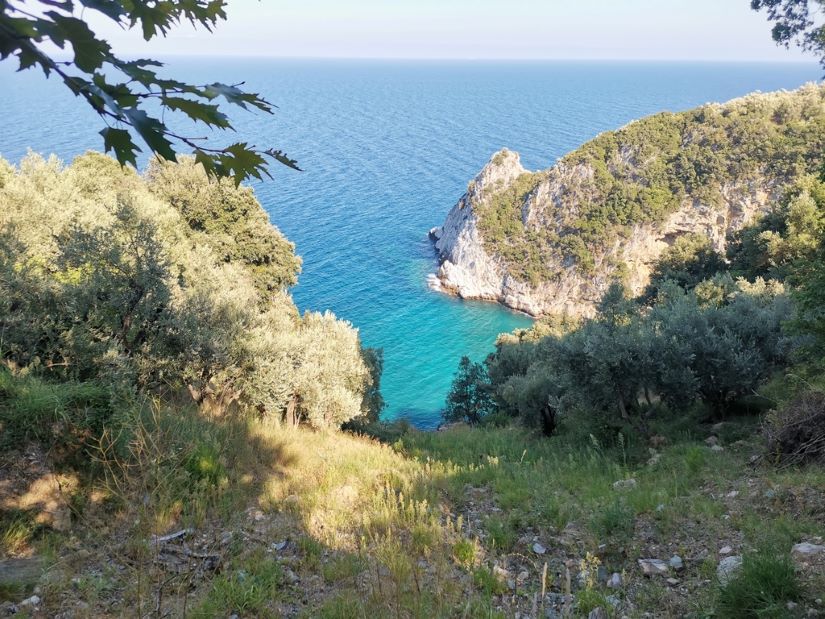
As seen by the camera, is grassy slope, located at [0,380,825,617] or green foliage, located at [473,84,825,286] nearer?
grassy slope, located at [0,380,825,617]

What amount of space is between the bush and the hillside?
64.9 metres

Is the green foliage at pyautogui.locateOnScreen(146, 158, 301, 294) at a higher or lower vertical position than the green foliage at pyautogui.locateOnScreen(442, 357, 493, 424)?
higher

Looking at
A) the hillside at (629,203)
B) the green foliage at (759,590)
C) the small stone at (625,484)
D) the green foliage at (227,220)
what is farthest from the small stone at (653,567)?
the hillside at (629,203)

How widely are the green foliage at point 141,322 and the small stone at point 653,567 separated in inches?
313

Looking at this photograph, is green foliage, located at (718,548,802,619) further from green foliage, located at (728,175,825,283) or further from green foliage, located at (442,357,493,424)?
green foliage, located at (442,357,493,424)

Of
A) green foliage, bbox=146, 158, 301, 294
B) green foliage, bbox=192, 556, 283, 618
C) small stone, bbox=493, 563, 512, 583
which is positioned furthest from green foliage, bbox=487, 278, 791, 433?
green foliage, bbox=146, 158, 301, 294

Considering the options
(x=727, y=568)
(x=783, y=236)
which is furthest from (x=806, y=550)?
(x=783, y=236)

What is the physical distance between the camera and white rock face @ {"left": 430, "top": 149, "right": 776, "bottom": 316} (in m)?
74.5

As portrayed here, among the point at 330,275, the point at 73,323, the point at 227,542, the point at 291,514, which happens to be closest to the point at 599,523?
the point at 291,514

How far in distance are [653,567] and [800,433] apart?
540 centimetres

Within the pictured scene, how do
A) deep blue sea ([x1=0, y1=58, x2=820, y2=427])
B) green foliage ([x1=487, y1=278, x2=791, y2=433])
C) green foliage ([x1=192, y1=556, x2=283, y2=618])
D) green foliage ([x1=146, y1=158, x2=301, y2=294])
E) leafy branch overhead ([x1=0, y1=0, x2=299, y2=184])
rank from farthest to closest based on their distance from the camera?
deep blue sea ([x1=0, y1=58, x2=820, y2=427])
green foliage ([x1=146, y1=158, x2=301, y2=294])
green foliage ([x1=487, y1=278, x2=791, y2=433])
green foliage ([x1=192, y1=556, x2=283, y2=618])
leafy branch overhead ([x1=0, y1=0, x2=299, y2=184])

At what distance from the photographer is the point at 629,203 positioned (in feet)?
251

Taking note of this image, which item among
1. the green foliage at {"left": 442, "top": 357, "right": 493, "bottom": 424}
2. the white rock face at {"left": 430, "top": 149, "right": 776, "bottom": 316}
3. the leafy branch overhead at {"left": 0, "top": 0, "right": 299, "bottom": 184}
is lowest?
the green foliage at {"left": 442, "top": 357, "right": 493, "bottom": 424}

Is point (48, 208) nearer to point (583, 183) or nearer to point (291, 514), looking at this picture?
point (291, 514)
